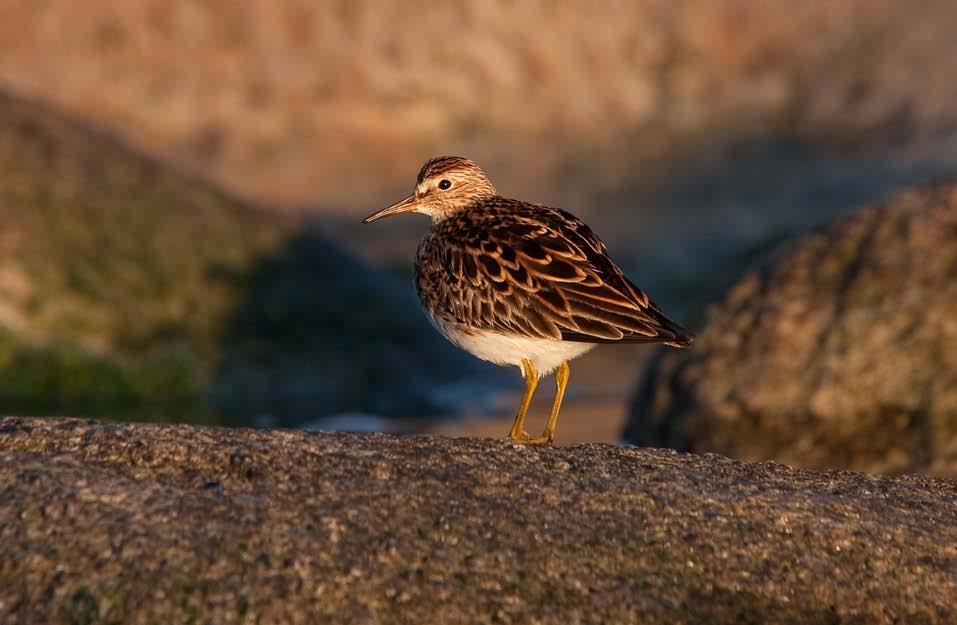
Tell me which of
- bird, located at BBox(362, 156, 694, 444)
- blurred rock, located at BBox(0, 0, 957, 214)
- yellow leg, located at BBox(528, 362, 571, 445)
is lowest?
yellow leg, located at BBox(528, 362, 571, 445)

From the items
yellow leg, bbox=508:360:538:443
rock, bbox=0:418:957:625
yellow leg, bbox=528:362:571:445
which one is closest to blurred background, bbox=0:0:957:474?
yellow leg, bbox=528:362:571:445

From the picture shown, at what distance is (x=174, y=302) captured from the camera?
18078 mm

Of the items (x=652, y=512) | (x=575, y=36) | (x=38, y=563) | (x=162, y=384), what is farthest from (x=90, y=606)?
(x=575, y=36)

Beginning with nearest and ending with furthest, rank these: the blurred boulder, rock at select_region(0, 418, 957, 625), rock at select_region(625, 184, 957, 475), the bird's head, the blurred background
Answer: rock at select_region(0, 418, 957, 625) < the bird's head < rock at select_region(625, 184, 957, 475) < the blurred background < the blurred boulder

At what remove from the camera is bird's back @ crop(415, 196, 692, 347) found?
28.4 ft

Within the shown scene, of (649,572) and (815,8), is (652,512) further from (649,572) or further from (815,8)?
(815,8)

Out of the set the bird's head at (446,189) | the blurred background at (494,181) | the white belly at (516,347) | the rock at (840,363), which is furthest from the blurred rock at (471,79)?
the white belly at (516,347)

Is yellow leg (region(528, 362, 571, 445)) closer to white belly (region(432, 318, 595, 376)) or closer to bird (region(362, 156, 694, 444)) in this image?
bird (region(362, 156, 694, 444))

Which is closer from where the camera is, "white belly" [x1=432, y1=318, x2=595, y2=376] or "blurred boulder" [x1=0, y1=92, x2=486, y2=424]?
"white belly" [x1=432, y1=318, x2=595, y2=376]

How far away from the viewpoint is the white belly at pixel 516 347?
8.84m

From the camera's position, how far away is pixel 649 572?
6.17 metres

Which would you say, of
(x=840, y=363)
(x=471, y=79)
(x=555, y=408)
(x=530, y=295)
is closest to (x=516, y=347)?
(x=530, y=295)

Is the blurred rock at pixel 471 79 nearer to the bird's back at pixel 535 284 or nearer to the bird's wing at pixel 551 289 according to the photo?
the bird's back at pixel 535 284

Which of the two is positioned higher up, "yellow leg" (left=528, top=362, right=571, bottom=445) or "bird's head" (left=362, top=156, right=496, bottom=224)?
"bird's head" (left=362, top=156, right=496, bottom=224)
